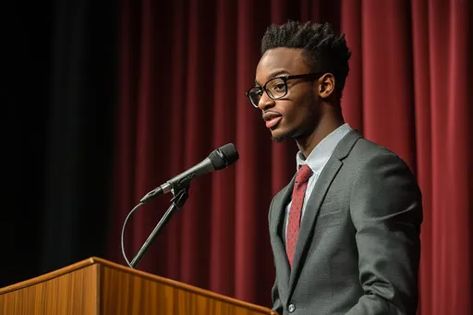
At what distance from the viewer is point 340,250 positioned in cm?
166

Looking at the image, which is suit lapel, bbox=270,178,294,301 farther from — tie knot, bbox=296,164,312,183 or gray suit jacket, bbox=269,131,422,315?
tie knot, bbox=296,164,312,183

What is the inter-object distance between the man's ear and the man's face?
1 cm

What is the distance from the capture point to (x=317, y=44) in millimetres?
1861

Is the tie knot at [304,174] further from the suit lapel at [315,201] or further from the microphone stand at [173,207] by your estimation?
the microphone stand at [173,207]

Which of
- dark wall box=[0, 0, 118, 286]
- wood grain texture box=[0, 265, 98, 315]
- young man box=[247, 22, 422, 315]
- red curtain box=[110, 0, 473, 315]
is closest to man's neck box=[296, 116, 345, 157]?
young man box=[247, 22, 422, 315]

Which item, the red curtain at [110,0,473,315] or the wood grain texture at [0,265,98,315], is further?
the red curtain at [110,0,473,315]

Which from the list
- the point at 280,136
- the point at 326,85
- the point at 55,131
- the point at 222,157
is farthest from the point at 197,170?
the point at 55,131

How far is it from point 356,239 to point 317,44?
50 cm

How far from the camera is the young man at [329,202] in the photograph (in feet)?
5.03

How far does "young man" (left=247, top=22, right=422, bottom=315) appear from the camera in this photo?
153 centimetres

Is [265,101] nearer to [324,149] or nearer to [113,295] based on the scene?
[324,149]

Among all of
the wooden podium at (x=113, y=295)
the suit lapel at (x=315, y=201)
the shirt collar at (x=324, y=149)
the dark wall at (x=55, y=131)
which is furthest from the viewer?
the dark wall at (x=55, y=131)

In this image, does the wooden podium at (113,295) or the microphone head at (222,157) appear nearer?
the wooden podium at (113,295)

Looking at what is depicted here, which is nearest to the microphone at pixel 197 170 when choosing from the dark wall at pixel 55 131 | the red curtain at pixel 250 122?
the red curtain at pixel 250 122
